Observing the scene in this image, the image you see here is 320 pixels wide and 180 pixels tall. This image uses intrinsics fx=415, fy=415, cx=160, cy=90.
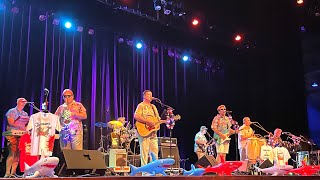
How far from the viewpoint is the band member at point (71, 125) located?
7004 mm

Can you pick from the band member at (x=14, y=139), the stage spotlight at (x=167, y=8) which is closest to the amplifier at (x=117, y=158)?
the band member at (x=14, y=139)

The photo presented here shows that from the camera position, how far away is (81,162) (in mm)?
6023

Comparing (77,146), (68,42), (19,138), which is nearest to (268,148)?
(77,146)

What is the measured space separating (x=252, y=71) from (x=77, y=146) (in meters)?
9.90

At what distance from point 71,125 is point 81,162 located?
1.19 meters

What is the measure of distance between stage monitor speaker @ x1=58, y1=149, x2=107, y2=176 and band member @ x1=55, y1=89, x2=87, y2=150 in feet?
2.52

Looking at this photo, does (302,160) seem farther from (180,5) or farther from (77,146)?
(77,146)

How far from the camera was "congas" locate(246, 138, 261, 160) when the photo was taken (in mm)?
9648

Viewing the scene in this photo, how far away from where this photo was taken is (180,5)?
42.1ft

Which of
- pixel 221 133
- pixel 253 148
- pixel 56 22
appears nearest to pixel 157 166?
pixel 221 133

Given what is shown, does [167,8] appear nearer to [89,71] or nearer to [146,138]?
[89,71]

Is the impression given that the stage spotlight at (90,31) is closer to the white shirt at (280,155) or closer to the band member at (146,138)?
the band member at (146,138)

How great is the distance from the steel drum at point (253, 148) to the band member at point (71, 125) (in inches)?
170

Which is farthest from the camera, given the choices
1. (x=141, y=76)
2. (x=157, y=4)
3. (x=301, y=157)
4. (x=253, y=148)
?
(x=141, y=76)
